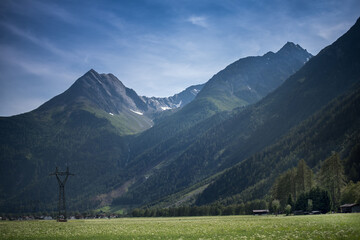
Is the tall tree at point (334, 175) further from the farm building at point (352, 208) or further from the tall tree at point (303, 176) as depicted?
the farm building at point (352, 208)

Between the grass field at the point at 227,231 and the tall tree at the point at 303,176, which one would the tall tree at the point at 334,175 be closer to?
the tall tree at the point at 303,176

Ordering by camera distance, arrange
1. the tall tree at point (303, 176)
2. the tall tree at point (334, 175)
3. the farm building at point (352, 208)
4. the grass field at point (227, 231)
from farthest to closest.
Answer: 1. the tall tree at point (303, 176)
2. the tall tree at point (334, 175)
3. the farm building at point (352, 208)
4. the grass field at point (227, 231)

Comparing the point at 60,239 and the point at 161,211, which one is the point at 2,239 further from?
the point at 161,211

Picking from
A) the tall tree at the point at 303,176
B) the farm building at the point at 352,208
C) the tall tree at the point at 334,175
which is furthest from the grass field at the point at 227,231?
the tall tree at the point at 303,176

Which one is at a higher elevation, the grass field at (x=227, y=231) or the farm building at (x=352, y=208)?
the grass field at (x=227, y=231)

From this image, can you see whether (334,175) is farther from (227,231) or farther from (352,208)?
(227,231)

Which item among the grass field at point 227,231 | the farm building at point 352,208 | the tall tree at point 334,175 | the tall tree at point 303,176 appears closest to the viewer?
the grass field at point 227,231

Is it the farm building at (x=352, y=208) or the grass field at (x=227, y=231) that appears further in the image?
the farm building at (x=352, y=208)

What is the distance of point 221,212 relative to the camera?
546ft

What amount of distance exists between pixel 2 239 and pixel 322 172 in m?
102

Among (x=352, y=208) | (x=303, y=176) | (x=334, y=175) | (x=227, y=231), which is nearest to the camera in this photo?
(x=227, y=231)

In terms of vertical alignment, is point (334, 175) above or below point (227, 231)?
below

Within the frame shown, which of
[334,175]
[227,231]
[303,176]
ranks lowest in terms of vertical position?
[303,176]

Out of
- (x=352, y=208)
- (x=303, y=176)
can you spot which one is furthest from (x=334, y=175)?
(x=352, y=208)
